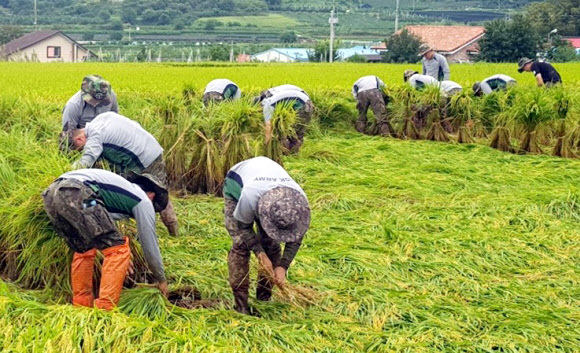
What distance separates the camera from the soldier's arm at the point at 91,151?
22.7 ft

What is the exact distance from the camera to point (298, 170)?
35.4ft

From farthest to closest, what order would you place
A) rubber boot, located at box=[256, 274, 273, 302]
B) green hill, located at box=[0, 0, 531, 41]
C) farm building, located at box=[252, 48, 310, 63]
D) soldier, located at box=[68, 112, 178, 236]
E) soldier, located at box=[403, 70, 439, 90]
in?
green hill, located at box=[0, 0, 531, 41], farm building, located at box=[252, 48, 310, 63], soldier, located at box=[403, 70, 439, 90], soldier, located at box=[68, 112, 178, 236], rubber boot, located at box=[256, 274, 273, 302]

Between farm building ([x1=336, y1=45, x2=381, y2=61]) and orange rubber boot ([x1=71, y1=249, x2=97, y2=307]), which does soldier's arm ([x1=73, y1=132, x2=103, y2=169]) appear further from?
farm building ([x1=336, y1=45, x2=381, y2=61])

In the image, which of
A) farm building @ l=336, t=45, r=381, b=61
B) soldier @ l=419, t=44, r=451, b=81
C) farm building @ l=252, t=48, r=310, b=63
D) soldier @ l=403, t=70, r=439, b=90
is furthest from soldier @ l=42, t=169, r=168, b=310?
farm building @ l=252, t=48, r=310, b=63

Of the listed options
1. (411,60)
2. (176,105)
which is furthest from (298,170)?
(411,60)

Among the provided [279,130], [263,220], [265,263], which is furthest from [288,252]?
[279,130]

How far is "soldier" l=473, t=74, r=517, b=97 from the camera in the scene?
557 inches

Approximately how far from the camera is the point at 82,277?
5789 mm

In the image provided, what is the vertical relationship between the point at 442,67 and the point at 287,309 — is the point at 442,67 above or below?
above

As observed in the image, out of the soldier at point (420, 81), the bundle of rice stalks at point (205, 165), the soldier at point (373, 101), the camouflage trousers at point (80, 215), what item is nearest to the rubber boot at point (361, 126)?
the soldier at point (373, 101)

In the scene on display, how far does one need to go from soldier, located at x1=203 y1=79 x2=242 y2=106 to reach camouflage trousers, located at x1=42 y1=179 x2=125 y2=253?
623 cm

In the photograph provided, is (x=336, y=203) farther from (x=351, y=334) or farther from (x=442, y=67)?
(x=442, y=67)

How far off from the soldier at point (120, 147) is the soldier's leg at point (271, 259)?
1386 millimetres

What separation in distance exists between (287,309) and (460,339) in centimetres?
117
